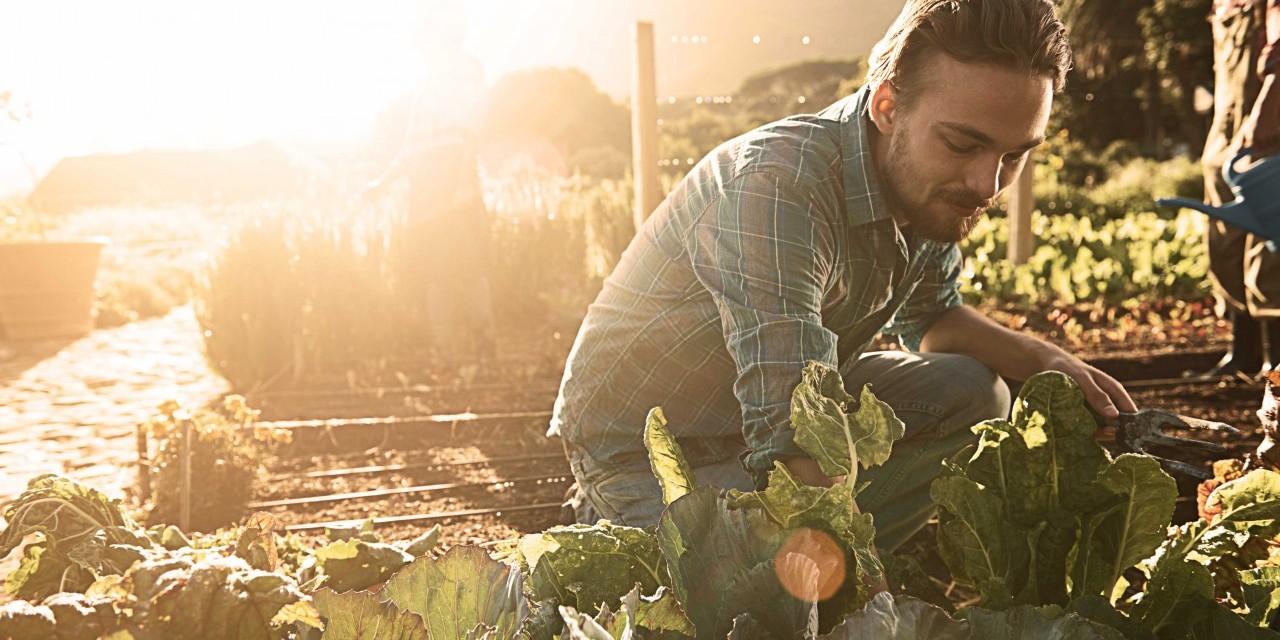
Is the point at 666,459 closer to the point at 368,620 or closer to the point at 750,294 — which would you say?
the point at 368,620

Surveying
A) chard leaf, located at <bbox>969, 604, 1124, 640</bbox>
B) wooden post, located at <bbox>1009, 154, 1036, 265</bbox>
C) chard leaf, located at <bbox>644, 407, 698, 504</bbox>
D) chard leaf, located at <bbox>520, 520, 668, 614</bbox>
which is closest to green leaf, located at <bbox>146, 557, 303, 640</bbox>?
chard leaf, located at <bbox>520, 520, 668, 614</bbox>

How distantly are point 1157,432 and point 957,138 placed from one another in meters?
0.61

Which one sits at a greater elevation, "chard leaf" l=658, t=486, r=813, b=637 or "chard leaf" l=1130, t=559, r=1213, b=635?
"chard leaf" l=658, t=486, r=813, b=637

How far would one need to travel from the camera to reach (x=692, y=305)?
1.97 m

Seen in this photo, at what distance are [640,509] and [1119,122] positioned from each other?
28.4 metres

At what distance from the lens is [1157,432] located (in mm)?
1629

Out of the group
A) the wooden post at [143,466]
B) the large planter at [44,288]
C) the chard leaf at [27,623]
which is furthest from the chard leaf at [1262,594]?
the large planter at [44,288]

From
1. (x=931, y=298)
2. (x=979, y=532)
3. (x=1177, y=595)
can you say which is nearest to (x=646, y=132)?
(x=931, y=298)

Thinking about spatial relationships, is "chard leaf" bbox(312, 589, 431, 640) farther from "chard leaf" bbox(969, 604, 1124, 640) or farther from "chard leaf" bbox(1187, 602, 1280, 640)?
"chard leaf" bbox(1187, 602, 1280, 640)

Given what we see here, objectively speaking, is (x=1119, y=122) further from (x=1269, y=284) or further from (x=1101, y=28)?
(x=1269, y=284)

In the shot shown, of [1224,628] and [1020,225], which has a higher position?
[1224,628]

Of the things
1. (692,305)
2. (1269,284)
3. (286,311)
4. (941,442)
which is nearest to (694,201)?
(692,305)

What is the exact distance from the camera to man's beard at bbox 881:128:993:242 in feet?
5.57

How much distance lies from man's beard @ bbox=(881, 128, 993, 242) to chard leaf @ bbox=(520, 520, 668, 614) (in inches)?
36.2
